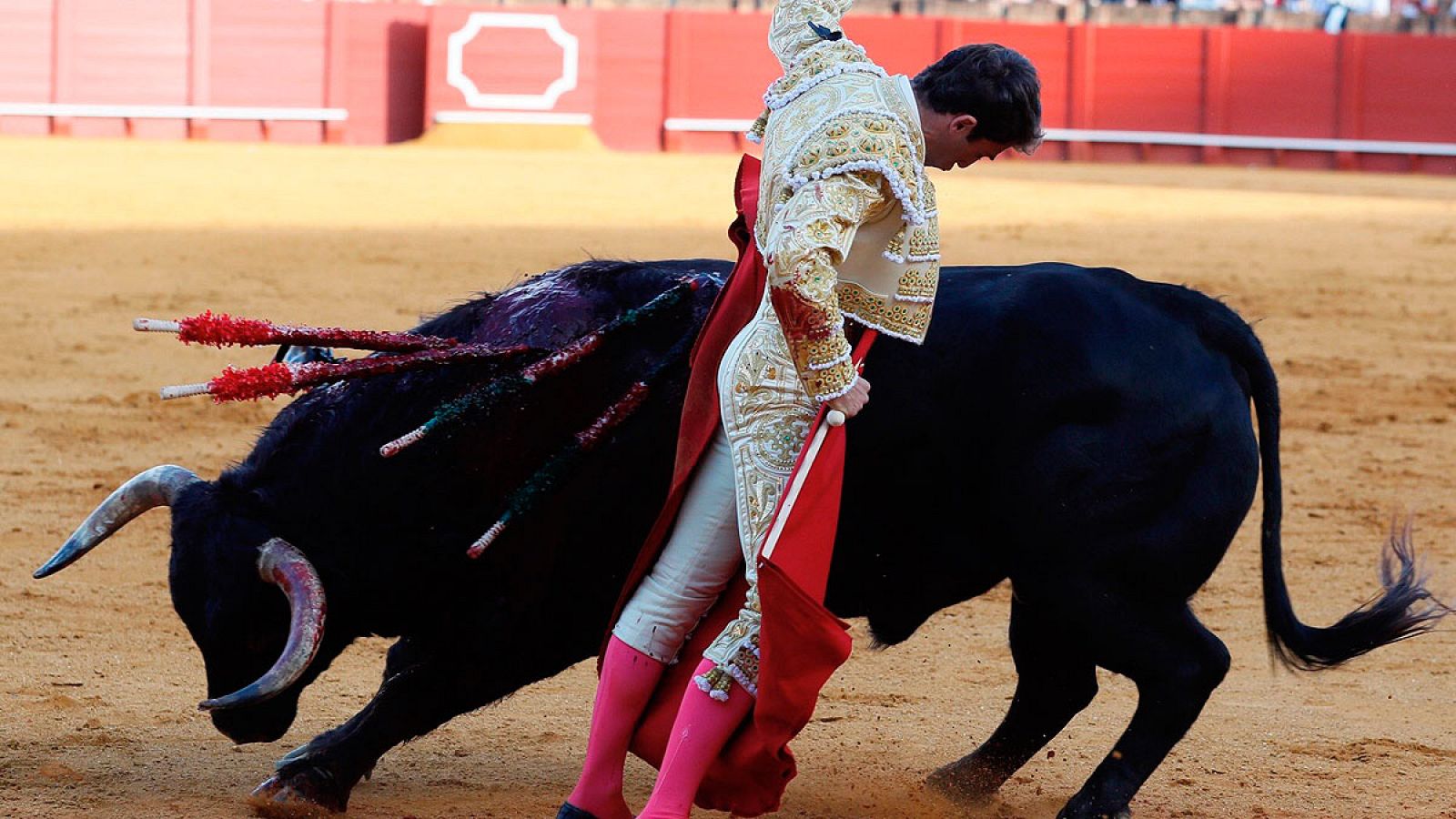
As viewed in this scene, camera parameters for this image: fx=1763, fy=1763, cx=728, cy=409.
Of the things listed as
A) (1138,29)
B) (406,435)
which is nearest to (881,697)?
(406,435)

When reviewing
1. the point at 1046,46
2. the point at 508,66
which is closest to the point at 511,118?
the point at 508,66

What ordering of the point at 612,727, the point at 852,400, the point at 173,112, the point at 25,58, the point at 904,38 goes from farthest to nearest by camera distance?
1. the point at 904,38
2. the point at 173,112
3. the point at 25,58
4. the point at 612,727
5. the point at 852,400

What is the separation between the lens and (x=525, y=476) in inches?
105

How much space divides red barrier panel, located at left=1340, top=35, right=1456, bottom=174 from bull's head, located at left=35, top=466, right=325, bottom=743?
611 inches

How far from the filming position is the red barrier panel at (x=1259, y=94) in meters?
16.5

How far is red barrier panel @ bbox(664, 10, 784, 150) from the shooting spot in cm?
1609

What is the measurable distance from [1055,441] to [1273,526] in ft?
1.51

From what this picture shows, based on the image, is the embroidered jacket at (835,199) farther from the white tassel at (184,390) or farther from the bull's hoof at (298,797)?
the bull's hoof at (298,797)

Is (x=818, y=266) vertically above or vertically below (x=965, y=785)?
above

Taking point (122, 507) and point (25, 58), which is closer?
point (122, 507)

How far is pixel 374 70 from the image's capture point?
1556 centimetres

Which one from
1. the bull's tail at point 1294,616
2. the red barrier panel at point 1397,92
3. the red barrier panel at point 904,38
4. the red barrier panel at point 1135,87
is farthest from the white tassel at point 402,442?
the red barrier panel at point 1397,92

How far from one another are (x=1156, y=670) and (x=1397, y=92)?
51.0 feet

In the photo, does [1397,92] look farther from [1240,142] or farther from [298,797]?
[298,797]
